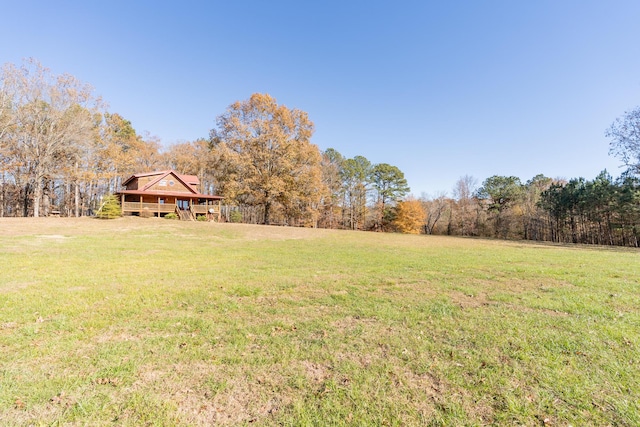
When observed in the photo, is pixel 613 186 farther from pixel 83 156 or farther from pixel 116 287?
pixel 83 156

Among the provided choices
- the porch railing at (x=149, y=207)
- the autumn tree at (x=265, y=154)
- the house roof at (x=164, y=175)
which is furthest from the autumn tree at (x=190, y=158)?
the porch railing at (x=149, y=207)

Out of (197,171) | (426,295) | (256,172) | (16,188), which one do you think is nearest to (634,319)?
(426,295)

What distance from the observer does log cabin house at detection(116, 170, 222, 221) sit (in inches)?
1044

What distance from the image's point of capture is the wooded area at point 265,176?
24453 mm

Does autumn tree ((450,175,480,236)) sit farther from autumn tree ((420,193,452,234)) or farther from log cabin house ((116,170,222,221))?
log cabin house ((116,170,222,221))

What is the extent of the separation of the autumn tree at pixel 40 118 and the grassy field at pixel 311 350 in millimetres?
24526

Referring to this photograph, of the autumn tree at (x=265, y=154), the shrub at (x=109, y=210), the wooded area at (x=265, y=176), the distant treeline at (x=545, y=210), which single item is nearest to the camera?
the shrub at (x=109, y=210)

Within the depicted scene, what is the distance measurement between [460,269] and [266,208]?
24.2 metres

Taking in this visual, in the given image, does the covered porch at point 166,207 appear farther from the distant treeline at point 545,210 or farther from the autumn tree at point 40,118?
the distant treeline at point 545,210

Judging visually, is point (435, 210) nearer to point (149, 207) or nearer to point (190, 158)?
point (190, 158)

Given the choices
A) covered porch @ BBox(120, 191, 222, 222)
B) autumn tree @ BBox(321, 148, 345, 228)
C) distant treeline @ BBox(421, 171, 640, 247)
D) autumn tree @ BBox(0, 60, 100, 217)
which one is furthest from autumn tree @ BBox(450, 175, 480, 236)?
autumn tree @ BBox(0, 60, 100, 217)

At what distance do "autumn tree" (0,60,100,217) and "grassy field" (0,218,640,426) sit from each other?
24.5 meters

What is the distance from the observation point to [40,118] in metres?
23.9

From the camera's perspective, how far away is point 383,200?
44406 millimetres
